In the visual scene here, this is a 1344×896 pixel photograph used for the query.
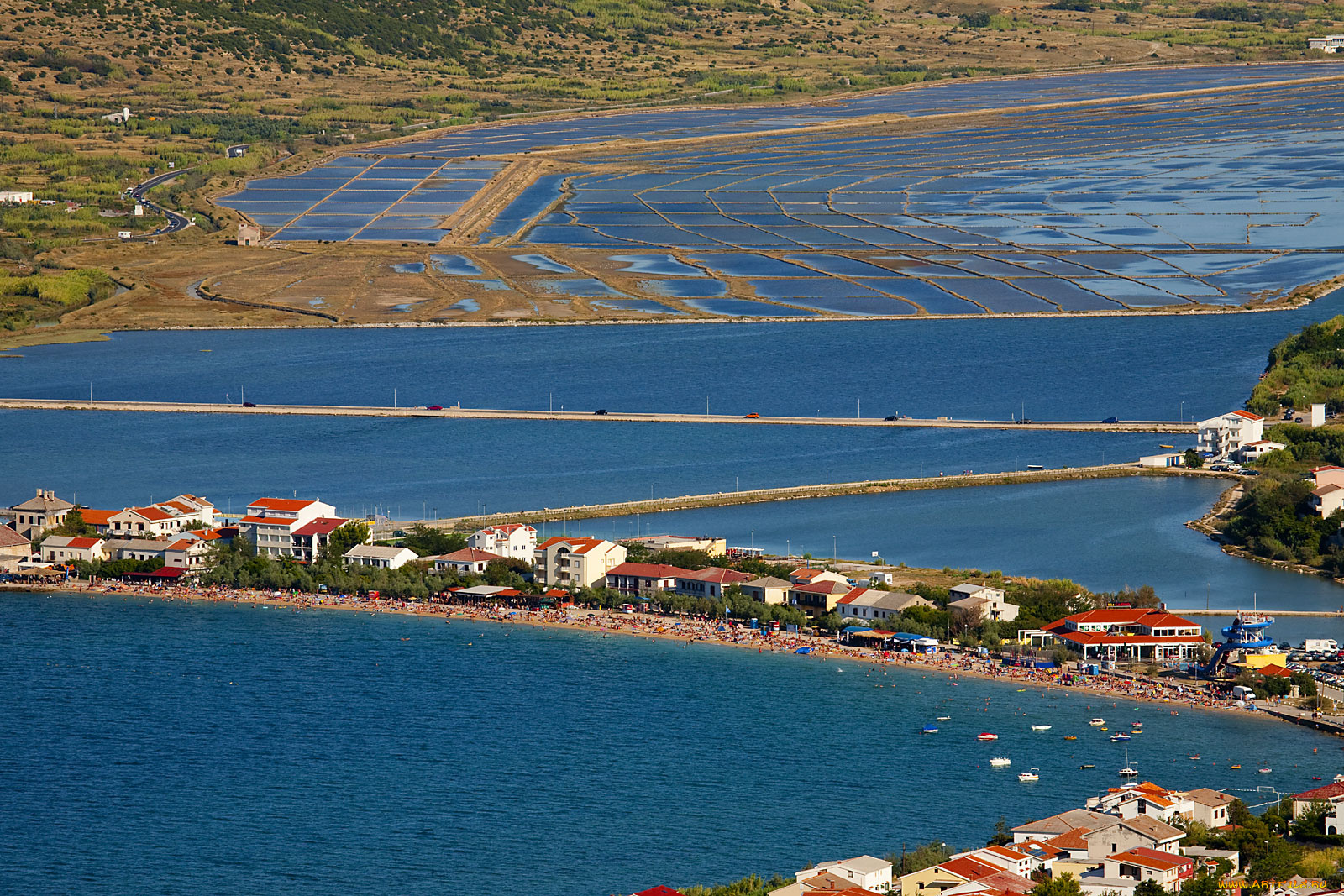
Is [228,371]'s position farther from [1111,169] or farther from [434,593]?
[1111,169]

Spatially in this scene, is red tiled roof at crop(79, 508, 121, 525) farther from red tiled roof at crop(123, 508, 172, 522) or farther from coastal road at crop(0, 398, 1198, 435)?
coastal road at crop(0, 398, 1198, 435)

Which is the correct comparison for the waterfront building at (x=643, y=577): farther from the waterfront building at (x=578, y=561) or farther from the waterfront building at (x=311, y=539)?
the waterfront building at (x=311, y=539)

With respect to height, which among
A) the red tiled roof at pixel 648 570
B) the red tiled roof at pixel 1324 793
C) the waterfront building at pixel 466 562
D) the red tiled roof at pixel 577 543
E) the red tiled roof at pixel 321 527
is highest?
the red tiled roof at pixel 1324 793

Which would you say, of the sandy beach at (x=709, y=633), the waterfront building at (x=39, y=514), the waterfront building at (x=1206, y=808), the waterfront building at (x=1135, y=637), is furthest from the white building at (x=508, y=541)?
the waterfront building at (x=1206, y=808)

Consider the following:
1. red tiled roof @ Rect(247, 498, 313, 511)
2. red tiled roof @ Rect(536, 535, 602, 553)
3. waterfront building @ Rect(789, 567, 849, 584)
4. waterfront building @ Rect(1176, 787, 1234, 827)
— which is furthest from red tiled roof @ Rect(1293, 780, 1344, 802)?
red tiled roof @ Rect(247, 498, 313, 511)

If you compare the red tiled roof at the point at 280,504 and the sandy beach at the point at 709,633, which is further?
the red tiled roof at the point at 280,504

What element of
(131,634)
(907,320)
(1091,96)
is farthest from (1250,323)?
(1091,96)
